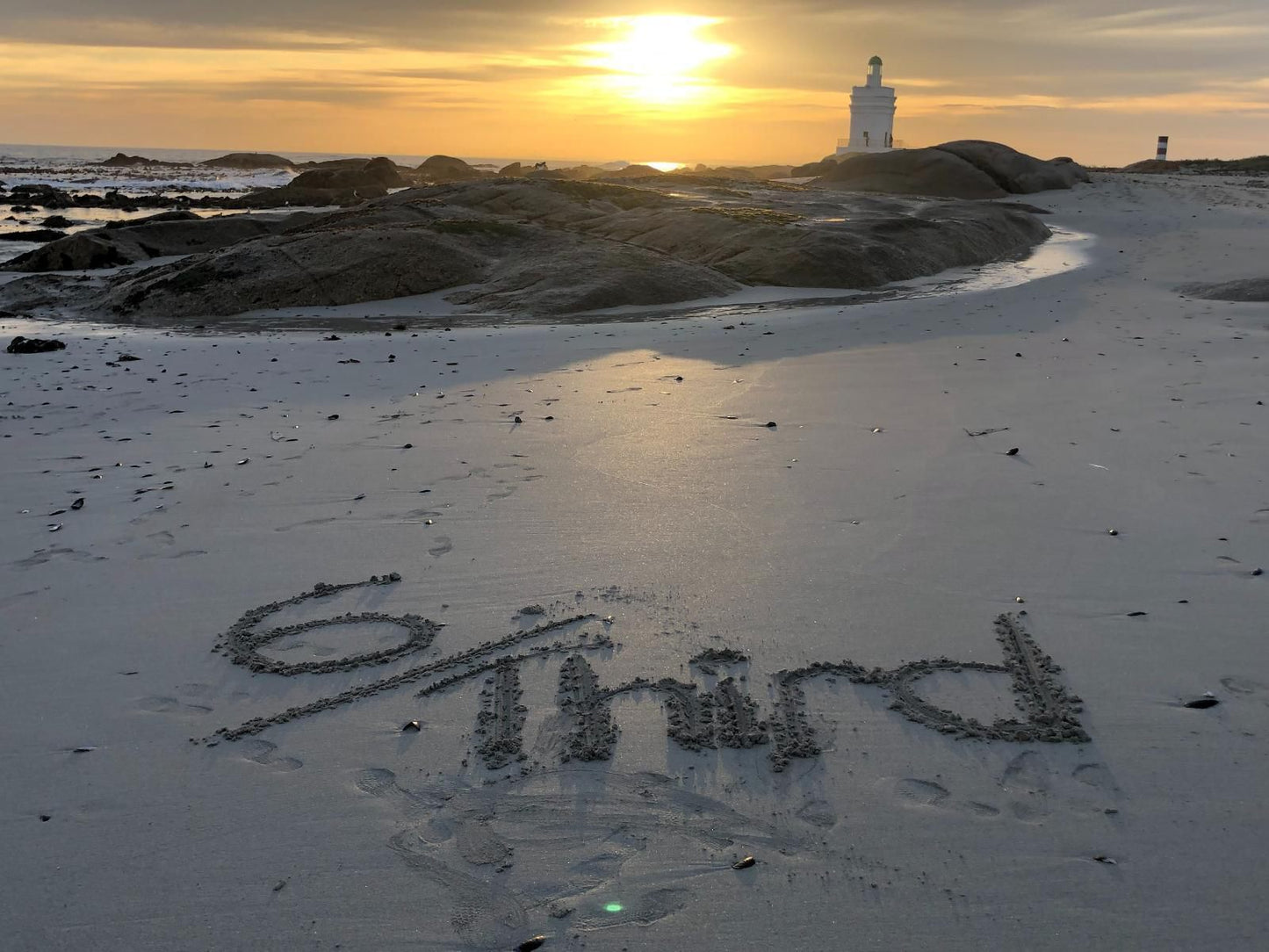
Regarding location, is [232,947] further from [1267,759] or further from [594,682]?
[1267,759]

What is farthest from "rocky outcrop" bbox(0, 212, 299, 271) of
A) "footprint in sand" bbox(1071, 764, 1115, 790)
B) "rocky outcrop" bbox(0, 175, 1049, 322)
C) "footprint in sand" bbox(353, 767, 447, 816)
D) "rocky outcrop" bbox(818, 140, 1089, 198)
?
"rocky outcrop" bbox(818, 140, 1089, 198)

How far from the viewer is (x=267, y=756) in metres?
2.95

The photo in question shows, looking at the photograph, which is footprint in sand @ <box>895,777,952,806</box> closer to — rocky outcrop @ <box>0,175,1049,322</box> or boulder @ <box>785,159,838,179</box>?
rocky outcrop @ <box>0,175,1049,322</box>

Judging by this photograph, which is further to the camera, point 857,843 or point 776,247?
point 776,247

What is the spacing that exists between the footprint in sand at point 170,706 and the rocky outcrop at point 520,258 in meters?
9.07

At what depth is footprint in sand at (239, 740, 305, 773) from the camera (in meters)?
2.90

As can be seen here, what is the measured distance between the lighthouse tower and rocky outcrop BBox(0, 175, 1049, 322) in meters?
35.7

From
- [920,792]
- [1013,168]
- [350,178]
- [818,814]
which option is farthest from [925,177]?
[818,814]

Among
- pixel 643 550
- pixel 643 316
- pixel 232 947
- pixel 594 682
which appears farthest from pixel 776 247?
pixel 232 947

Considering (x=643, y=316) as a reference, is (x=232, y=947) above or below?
below

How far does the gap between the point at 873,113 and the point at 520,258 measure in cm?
4321

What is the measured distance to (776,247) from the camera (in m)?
14.9

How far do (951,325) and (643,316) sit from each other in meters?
3.58

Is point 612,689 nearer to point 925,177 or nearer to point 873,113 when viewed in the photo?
point 925,177
